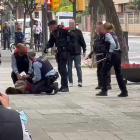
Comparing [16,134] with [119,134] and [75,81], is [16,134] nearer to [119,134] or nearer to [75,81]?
[119,134]

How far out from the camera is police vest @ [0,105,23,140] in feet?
10.5

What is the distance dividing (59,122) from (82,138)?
4.42 ft

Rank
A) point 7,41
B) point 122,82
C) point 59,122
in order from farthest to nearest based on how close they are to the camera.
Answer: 1. point 7,41
2. point 122,82
3. point 59,122

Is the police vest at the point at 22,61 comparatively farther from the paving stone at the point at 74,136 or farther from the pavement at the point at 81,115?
the paving stone at the point at 74,136

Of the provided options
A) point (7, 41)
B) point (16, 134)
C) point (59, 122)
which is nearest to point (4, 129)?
point (16, 134)

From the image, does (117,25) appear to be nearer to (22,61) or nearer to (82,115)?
(22,61)

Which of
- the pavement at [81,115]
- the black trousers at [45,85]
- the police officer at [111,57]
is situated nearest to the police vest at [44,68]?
the black trousers at [45,85]

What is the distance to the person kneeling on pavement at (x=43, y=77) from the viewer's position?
12.7 meters

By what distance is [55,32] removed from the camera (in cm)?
1355

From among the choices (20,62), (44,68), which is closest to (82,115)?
(44,68)

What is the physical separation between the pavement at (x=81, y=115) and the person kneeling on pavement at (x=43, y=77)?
32 centimetres

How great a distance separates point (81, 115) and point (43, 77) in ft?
10.6

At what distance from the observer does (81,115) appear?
9.72 m

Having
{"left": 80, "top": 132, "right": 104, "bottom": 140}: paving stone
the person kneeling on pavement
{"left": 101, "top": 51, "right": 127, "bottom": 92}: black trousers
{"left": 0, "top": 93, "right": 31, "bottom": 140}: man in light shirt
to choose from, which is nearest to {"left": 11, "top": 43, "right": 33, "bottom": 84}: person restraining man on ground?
the person kneeling on pavement
